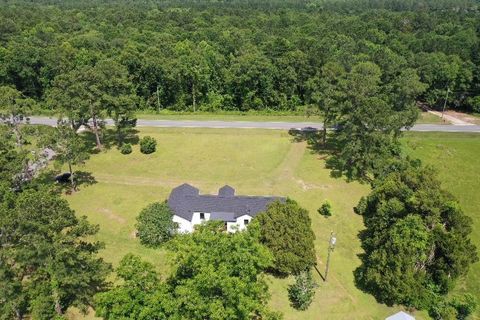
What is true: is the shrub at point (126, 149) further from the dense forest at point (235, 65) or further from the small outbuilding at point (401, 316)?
the small outbuilding at point (401, 316)

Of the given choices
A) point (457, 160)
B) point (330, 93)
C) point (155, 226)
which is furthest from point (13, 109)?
point (457, 160)

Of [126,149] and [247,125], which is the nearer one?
[126,149]

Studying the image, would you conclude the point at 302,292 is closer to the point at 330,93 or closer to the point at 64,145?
the point at 64,145

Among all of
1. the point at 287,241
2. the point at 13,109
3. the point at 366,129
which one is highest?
the point at 13,109

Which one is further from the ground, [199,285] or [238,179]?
[199,285]

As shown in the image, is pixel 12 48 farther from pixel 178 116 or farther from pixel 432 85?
pixel 432 85

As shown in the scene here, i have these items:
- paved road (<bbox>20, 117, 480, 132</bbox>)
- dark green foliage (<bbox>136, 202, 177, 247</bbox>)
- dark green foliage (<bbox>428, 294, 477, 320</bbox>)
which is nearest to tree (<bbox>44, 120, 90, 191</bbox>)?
dark green foliage (<bbox>136, 202, 177, 247</bbox>)

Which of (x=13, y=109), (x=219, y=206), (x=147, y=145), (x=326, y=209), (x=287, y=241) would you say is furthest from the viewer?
(x=147, y=145)
